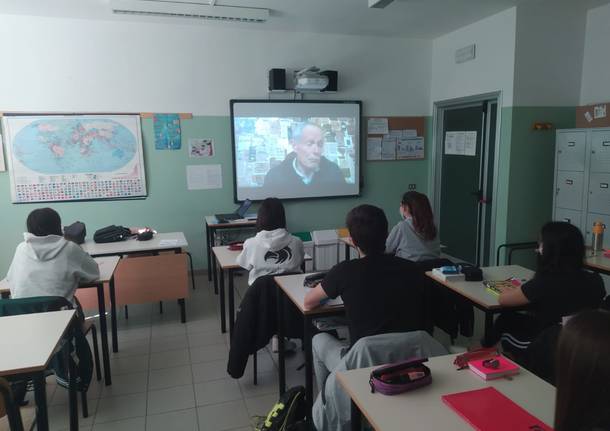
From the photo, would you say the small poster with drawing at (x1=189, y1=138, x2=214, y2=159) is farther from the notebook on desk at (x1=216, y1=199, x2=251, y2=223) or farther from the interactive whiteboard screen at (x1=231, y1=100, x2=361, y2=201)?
the notebook on desk at (x1=216, y1=199, x2=251, y2=223)

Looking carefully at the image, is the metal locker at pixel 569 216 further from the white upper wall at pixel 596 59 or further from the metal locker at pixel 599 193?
the white upper wall at pixel 596 59

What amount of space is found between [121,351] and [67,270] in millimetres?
1097

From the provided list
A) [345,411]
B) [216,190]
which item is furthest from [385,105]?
[345,411]

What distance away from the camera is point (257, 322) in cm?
286

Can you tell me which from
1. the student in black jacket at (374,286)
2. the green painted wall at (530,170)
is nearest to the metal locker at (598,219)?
the green painted wall at (530,170)

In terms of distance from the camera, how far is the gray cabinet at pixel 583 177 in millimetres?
4414

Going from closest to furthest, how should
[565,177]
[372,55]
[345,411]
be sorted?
[345,411], [565,177], [372,55]

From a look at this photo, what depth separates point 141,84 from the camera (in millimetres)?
5266

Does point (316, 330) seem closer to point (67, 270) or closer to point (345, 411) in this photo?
point (345, 411)

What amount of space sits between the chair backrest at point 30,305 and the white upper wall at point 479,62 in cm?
467

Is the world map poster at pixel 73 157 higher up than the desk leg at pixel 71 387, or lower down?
higher up

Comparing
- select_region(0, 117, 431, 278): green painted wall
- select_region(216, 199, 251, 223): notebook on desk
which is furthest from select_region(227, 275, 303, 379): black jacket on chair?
select_region(0, 117, 431, 278): green painted wall

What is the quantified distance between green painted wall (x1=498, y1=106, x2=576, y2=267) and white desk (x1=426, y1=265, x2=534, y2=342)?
2066mm

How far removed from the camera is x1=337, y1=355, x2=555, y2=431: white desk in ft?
4.47
